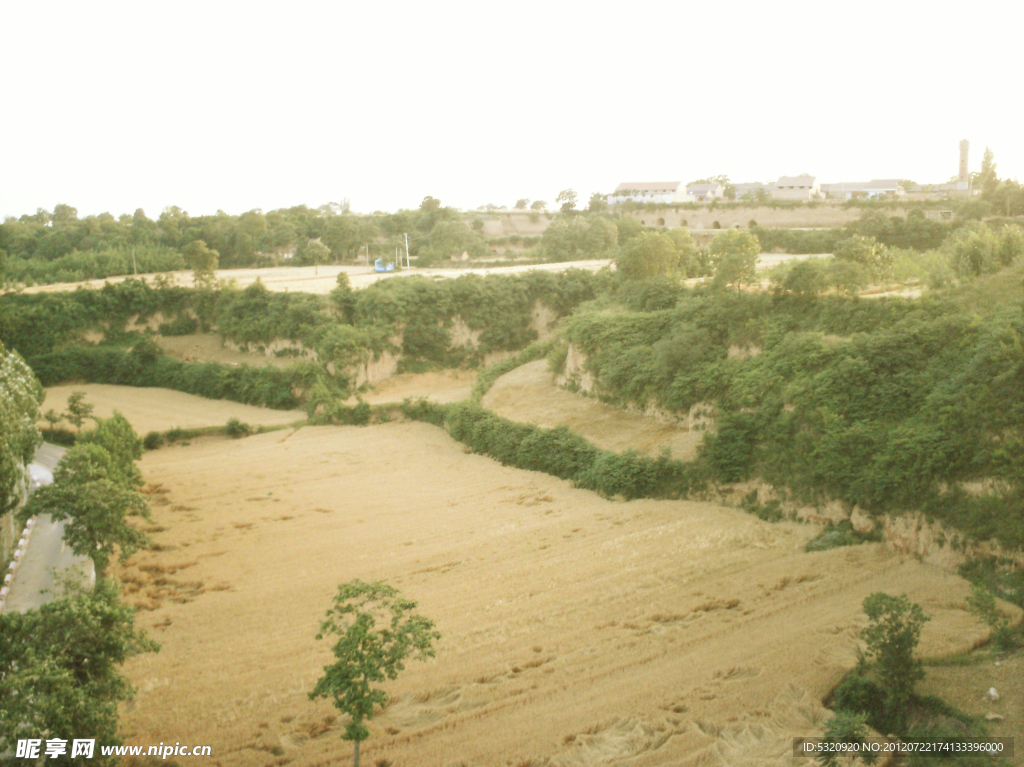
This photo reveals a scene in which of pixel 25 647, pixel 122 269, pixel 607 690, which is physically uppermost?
pixel 122 269

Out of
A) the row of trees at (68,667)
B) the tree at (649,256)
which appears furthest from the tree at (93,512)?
the tree at (649,256)

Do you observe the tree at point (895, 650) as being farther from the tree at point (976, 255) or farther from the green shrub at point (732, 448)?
the tree at point (976, 255)

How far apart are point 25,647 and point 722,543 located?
10.9 m

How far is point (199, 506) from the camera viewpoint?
18.5m

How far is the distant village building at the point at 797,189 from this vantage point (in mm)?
53344

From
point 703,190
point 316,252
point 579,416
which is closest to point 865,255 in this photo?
point 579,416

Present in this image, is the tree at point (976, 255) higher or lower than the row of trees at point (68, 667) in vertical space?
higher

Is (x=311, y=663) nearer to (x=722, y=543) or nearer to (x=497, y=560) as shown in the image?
(x=497, y=560)

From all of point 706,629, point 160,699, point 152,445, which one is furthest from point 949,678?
point 152,445

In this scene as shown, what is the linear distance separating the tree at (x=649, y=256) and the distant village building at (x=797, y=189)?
29.4 meters

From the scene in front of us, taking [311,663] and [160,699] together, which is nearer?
[160,699]

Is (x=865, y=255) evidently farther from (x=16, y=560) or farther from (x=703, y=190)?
(x=703, y=190)

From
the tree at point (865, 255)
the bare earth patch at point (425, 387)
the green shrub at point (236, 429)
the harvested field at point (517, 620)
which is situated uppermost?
the tree at point (865, 255)

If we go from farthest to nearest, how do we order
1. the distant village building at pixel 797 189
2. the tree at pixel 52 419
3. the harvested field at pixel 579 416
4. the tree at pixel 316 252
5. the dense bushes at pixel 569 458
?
1. the distant village building at pixel 797 189
2. the tree at pixel 316 252
3. the tree at pixel 52 419
4. the harvested field at pixel 579 416
5. the dense bushes at pixel 569 458
